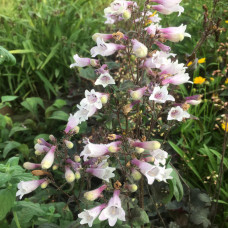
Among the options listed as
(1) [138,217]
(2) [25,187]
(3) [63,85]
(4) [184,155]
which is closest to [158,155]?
Answer: (1) [138,217]

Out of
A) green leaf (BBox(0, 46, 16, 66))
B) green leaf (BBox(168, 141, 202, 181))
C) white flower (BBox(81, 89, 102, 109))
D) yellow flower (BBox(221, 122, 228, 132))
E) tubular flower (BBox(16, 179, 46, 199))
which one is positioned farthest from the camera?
green leaf (BBox(168, 141, 202, 181))

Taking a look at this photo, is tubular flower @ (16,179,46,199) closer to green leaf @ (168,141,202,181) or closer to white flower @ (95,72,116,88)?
white flower @ (95,72,116,88)

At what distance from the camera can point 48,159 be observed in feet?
4.88

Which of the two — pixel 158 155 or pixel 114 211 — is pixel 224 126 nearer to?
pixel 158 155

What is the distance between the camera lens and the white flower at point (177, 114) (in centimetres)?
152

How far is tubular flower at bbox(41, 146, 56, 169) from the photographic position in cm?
147

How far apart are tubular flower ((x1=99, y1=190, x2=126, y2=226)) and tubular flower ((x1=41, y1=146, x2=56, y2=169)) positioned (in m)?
0.35

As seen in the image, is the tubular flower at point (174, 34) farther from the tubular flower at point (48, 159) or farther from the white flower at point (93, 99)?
the tubular flower at point (48, 159)

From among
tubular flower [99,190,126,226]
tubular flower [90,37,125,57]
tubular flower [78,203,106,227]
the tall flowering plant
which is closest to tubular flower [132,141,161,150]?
the tall flowering plant

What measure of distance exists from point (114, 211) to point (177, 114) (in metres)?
0.57

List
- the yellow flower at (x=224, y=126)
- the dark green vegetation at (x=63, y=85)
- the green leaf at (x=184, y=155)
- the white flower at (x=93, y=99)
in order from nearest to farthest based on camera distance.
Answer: the white flower at (x=93, y=99) < the yellow flower at (x=224, y=126) < the green leaf at (x=184, y=155) < the dark green vegetation at (x=63, y=85)

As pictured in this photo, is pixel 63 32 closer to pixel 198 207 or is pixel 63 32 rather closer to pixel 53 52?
pixel 53 52

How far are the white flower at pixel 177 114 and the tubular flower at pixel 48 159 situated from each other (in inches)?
24.3

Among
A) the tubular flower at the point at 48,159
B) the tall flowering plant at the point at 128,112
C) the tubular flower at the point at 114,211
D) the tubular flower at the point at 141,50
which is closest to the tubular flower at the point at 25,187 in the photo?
the tall flowering plant at the point at 128,112
